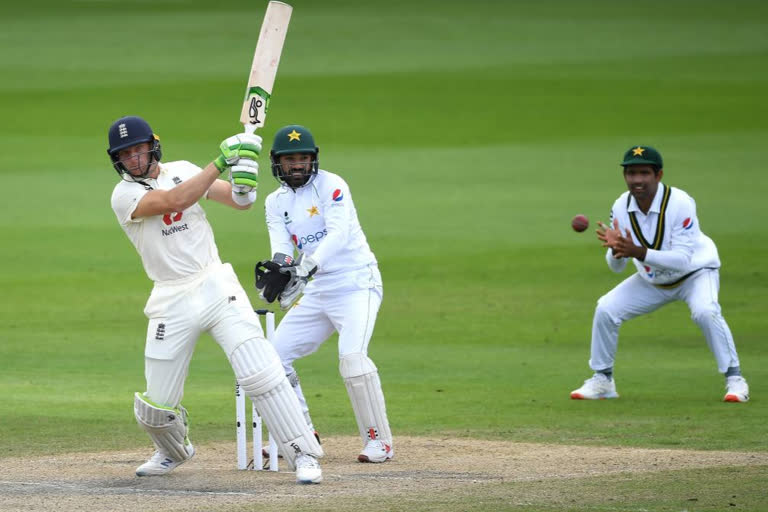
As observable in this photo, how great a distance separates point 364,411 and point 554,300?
→ 7.76m

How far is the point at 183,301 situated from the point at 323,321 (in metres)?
1.35

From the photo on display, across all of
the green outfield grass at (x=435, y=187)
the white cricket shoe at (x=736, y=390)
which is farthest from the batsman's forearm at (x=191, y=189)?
the white cricket shoe at (x=736, y=390)

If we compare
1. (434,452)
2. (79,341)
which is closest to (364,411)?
(434,452)

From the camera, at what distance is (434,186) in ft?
71.1

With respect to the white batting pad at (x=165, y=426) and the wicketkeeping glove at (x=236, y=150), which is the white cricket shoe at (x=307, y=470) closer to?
the white batting pad at (x=165, y=426)

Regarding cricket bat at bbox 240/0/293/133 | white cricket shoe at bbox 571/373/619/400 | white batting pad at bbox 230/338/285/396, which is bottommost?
white cricket shoe at bbox 571/373/619/400

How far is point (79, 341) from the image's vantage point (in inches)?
515

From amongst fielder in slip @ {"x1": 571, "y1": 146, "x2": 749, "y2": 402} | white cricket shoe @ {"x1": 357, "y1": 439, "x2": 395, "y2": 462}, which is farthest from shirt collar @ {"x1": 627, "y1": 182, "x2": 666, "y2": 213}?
white cricket shoe @ {"x1": 357, "y1": 439, "x2": 395, "y2": 462}

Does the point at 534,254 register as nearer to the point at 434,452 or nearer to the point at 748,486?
the point at 434,452

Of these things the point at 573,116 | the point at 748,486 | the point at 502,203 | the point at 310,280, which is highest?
the point at 573,116

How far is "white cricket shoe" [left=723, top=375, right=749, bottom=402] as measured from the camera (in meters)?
9.67

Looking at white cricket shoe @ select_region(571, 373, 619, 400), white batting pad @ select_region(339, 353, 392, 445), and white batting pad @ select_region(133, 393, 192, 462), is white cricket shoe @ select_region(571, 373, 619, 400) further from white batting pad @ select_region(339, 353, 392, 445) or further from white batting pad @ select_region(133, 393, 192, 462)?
white batting pad @ select_region(133, 393, 192, 462)

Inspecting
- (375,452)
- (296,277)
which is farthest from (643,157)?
(296,277)

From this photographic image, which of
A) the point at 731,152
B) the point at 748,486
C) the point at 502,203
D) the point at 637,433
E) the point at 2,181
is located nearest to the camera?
the point at 748,486
